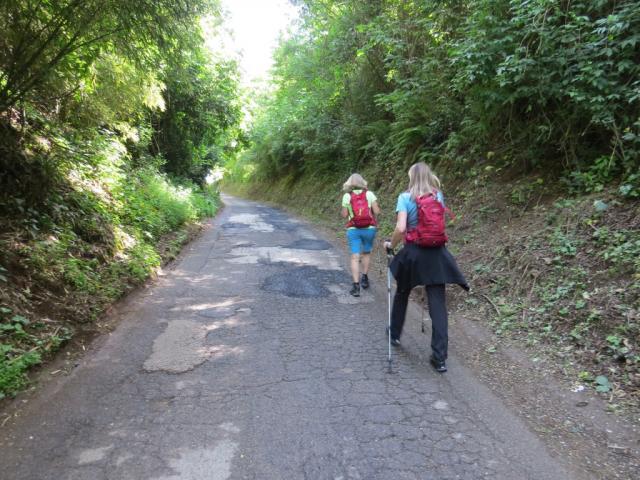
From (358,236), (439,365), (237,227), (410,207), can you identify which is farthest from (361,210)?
(237,227)

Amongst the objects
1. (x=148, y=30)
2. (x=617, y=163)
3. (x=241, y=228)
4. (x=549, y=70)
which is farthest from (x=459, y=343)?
(x=241, y=228)

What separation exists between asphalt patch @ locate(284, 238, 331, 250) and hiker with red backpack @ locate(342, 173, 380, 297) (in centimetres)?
377

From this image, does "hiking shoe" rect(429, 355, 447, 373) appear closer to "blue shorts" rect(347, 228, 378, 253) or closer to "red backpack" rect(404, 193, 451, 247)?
"red backpack" rect(404, 193, 451, 247)

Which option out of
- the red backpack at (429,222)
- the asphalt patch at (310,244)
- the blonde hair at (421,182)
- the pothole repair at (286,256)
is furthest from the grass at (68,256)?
the blonde hair at (421,182)

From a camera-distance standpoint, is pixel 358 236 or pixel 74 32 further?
pixel 358 236

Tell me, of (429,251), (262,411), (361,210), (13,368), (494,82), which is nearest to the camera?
(262,411)

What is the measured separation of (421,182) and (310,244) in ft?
22.8

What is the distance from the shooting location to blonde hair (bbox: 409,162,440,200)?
13.8ft

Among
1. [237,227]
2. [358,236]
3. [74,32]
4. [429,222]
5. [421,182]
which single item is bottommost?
[237,227]

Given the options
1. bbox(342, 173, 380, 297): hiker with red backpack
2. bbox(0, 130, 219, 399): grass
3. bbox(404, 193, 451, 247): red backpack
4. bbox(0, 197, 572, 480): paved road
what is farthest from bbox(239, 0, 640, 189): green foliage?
bbox(0, 130, 219, 399): grass

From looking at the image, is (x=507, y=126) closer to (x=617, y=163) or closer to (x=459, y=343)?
(x=617, y=163)

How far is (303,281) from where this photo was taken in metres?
7.24

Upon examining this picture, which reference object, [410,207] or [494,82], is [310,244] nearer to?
[494,82]

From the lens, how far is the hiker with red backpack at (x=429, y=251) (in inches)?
161
